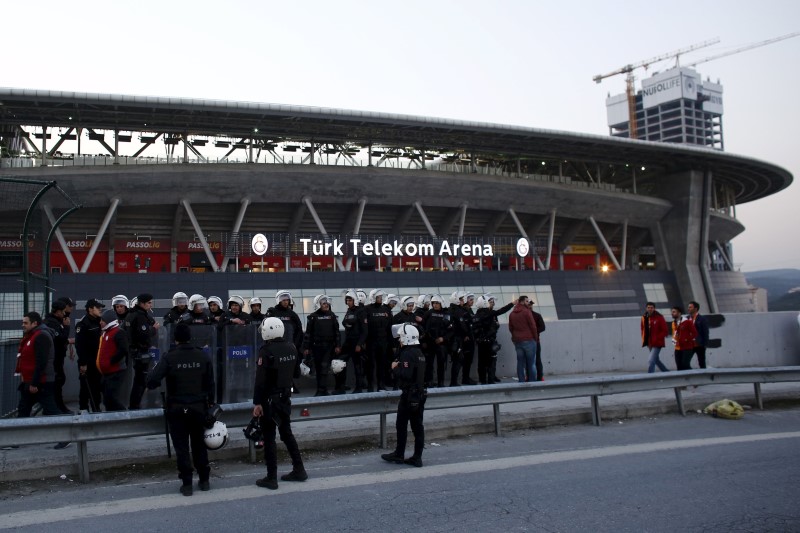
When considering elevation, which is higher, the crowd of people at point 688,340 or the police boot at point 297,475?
the crowd of people at point 688,340

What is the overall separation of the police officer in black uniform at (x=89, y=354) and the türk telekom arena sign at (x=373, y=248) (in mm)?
27664

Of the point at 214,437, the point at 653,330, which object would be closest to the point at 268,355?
the point at 214,437

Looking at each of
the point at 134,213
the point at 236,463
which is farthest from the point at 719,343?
the point at 134,213

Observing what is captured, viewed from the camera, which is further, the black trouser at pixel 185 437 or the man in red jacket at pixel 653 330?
the man in red jacket at pixel 653 330

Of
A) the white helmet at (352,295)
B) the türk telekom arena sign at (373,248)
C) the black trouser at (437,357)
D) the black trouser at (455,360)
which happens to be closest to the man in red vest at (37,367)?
the white helmet at (352,295)

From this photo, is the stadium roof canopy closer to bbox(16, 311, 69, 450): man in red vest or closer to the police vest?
the police vest

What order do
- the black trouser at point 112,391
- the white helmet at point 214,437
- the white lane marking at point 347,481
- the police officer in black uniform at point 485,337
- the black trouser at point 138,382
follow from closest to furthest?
the white lane marking at point 347,481 < the white helmet at point 214,437 < the black trouser at point 112,391 < the black trouser at point 138,382 < the police officer in black uniform at point 485,337

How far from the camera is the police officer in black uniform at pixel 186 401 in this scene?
6367 millimetres

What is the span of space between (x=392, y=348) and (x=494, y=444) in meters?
4.03

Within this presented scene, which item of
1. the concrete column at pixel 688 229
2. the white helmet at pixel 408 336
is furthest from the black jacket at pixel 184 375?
the concrete column at pixel 688 229

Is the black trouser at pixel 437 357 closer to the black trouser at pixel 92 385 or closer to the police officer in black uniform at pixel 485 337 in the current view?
the police officer in black uniform at pixel 485 337

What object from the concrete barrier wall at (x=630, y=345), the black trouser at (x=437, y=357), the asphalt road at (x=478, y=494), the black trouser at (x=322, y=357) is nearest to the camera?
the asphalt road at (x=478, y=494)

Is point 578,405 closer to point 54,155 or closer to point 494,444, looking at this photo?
point 494,444

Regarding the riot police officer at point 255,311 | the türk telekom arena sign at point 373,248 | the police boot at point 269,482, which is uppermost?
the türk telekom arena sign at point 373,248
